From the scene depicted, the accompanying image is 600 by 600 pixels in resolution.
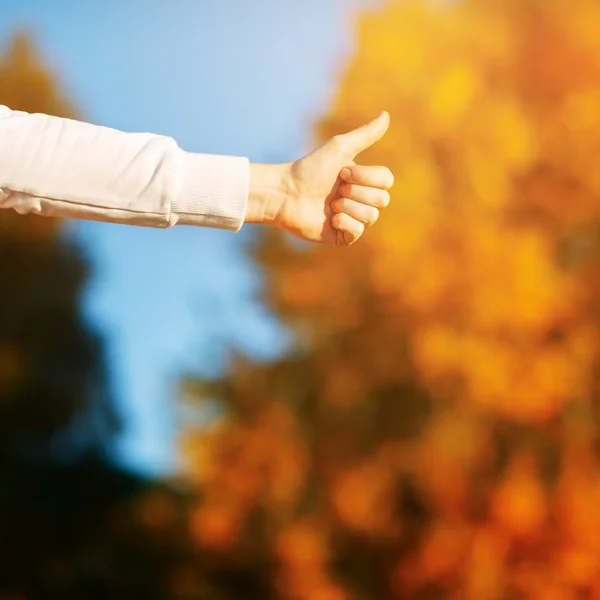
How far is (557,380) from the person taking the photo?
264cm

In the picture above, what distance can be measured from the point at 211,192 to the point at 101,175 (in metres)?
0.07

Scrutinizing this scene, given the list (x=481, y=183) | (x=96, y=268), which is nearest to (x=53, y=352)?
(x=96, y=268)

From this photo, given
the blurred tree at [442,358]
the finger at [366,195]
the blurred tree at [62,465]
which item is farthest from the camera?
the blurred tree at [62,465]

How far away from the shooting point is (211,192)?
0.57 m

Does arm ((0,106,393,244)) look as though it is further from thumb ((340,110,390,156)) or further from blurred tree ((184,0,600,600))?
blurred tree ((184,0,600,600))

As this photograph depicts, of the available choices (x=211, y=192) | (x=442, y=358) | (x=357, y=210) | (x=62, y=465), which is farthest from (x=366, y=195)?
(x=62, y=465)

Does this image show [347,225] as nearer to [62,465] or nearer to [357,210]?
[357,210]

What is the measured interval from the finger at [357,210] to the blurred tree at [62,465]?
91.1 inches

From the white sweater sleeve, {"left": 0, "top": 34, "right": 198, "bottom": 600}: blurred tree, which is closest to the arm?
the white sweater sleeve

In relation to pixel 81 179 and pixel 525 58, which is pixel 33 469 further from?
pixel 81 179

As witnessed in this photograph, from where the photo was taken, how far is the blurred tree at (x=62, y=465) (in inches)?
112

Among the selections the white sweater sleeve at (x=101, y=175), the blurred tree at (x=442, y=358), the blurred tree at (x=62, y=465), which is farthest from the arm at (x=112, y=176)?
the blurred tree at (x=62, y=465)

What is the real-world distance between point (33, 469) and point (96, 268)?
0.72 meters

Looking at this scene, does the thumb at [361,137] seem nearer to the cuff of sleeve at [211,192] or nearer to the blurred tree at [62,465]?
the cuff of sleeve at [211,192]
